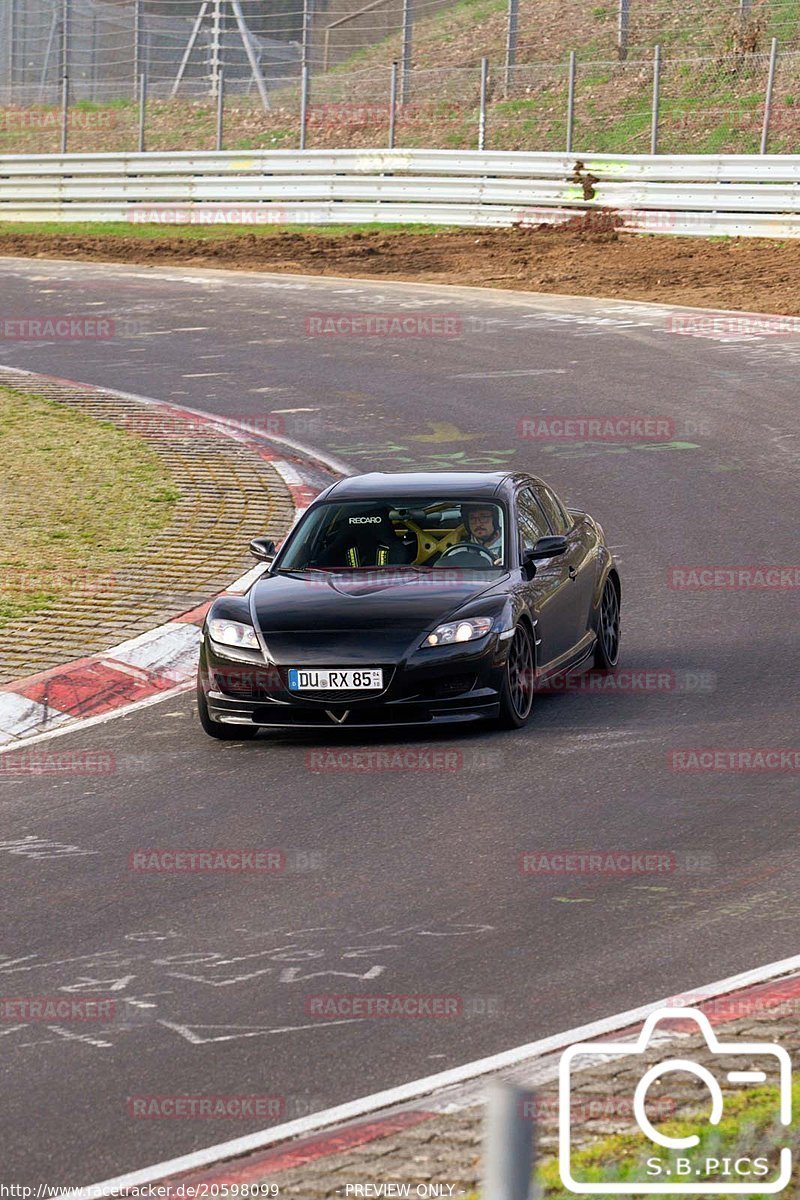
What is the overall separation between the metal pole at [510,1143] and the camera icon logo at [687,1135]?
1.78 meters

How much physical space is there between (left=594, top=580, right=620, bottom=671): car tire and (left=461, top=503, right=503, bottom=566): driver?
→ 1038mm

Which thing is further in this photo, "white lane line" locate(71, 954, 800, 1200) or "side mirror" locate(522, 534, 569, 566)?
"side mirror" locate(522, 534, 569, 566)

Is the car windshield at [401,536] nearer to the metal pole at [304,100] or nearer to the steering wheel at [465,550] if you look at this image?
the steering wheel at [465,550]

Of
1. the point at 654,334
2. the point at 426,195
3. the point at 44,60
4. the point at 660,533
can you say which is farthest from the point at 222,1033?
the point at 44,60

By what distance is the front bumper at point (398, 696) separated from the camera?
34.2 feet

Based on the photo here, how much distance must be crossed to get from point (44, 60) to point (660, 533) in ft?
120

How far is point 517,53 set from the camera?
139ft

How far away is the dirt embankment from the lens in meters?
28.4
